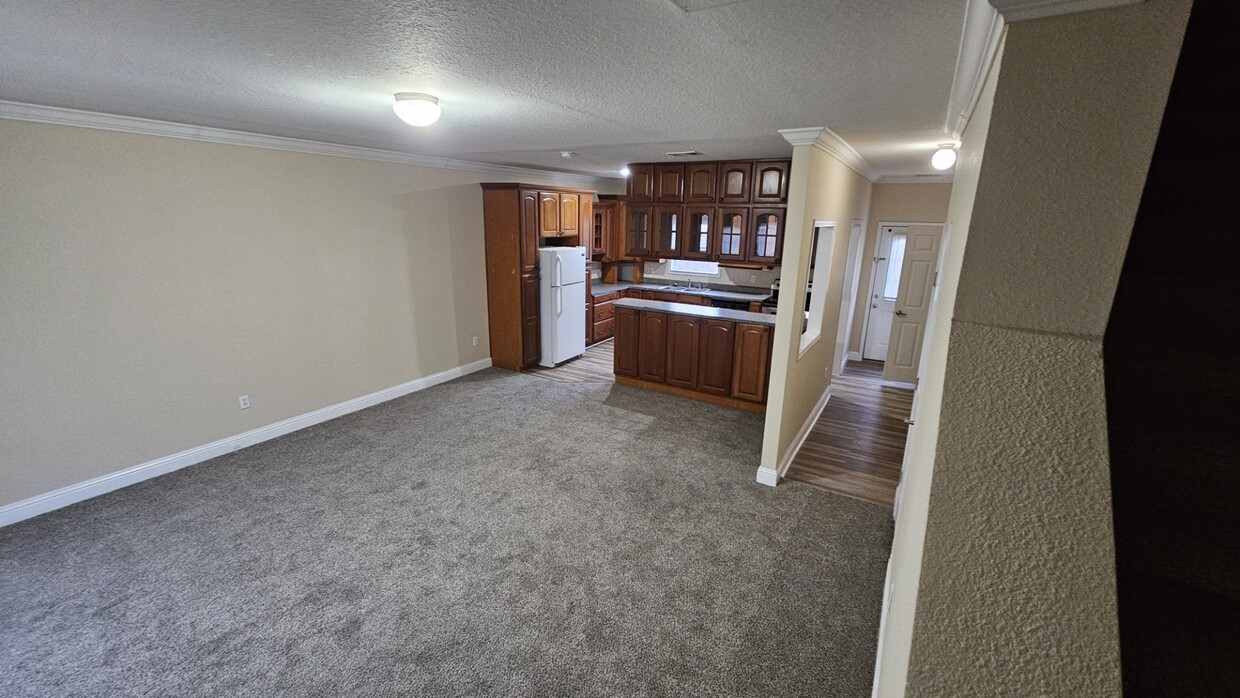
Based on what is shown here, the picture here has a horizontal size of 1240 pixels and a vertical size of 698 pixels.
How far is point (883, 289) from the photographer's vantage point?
6.52 m

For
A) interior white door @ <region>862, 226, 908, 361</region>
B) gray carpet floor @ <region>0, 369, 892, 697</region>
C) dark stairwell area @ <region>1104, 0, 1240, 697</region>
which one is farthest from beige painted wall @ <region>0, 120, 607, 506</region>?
interior white door @ <region>862, 226, 908, 361</region>

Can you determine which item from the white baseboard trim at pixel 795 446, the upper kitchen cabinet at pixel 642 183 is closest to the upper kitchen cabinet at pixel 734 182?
the upper kitchen cabinet at pixel 642 183

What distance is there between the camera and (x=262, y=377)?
3.97 meters

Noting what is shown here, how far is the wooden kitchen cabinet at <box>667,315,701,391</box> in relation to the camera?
5.16m

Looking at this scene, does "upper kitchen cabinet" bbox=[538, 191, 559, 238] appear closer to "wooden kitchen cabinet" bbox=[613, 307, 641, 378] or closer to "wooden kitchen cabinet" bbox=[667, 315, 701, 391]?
"wooden kitchen cabinet" bbox=[613, 307, 641, 378]

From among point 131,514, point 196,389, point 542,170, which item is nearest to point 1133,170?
point 131,514

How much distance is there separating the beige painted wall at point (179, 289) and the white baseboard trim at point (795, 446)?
147 inches

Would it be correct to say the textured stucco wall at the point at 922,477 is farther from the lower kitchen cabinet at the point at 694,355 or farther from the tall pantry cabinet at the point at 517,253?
the tall pantry cabinet at the point at 517,253

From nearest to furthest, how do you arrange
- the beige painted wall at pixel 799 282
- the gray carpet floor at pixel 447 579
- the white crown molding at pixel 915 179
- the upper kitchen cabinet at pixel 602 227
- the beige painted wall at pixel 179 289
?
Answer: the gray carpet floor at pixel 447 579 < the beige painted wall at pixel 179 289 < the beige painted wall at pixel 799 282 < the white crown molding at pixel 915 179 < the upper kitchen cabinet at pixel 602 227

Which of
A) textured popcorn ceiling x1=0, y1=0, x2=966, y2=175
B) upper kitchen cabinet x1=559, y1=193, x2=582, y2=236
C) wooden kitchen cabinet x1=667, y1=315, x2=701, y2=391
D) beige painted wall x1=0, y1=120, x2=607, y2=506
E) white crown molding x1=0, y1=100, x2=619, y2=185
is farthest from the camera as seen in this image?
upper kitchen cabinet x1=559, y1=193, x2=582, y2=236

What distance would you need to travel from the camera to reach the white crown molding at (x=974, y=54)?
112cm

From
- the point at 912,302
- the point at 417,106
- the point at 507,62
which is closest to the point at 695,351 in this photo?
the point at 912,302

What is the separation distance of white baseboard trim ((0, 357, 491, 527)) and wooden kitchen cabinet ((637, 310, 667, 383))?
2419mm

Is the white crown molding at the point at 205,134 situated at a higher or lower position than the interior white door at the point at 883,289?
higher
